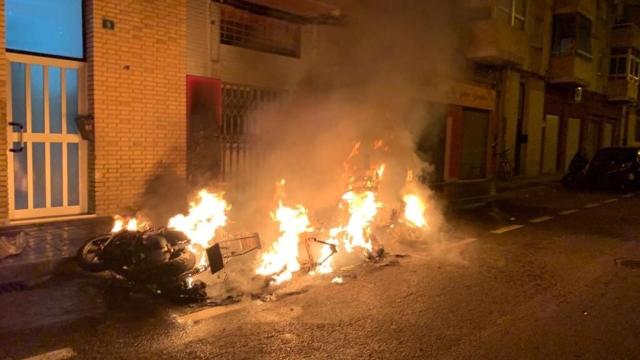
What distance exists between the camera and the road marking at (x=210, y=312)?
13.8ft

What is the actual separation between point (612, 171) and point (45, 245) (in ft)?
46.4

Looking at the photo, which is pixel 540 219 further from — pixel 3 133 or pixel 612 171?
pixel 3 133

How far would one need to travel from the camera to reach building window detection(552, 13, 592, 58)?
20.3m

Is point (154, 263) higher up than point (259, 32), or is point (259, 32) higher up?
point (259, 32)

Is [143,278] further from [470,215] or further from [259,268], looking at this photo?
[470,215]

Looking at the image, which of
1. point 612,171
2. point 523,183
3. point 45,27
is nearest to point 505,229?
point 45,27

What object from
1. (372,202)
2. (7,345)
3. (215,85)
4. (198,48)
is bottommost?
(7,345)

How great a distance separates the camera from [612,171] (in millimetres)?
14789

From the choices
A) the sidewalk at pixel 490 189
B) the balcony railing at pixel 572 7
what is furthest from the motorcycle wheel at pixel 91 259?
the balcony railing at pixel 572 7

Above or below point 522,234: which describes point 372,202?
above

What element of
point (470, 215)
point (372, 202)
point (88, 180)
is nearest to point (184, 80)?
point (88, 180)

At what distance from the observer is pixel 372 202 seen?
662 cm

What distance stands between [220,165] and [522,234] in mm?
5089

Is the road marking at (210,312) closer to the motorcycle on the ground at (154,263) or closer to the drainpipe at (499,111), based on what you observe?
the motorcycle on the ground at (154,263)
